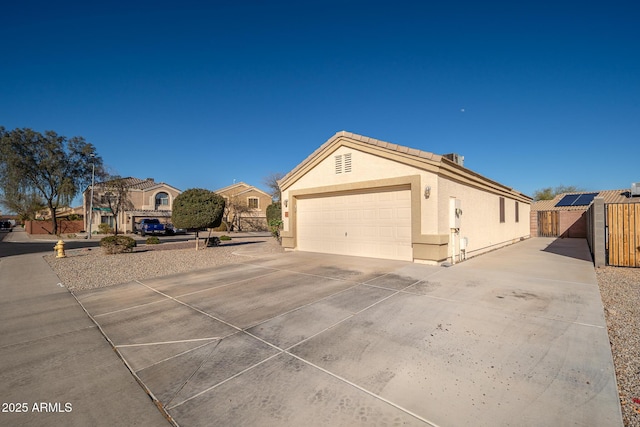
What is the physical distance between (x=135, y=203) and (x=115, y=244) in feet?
91.3

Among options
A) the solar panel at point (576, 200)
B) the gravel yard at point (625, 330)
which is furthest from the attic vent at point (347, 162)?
the solar panel at point (576, 200)

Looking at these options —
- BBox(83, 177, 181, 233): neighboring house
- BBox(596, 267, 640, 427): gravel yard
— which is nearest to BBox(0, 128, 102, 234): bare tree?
BBox(83, 177, 181, 233): neighboring house

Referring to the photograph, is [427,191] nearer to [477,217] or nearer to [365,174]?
[365,174]

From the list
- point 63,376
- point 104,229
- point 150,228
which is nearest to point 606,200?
point 63,376

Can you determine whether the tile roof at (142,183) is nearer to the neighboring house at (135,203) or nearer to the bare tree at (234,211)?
the neighboring house at (135,203)

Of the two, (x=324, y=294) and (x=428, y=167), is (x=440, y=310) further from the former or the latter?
(x=428, y=167)

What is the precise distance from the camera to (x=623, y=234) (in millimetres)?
8781

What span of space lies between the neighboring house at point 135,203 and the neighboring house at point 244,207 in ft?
23.6

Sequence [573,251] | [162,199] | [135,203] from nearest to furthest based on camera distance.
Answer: [573,251]
[135,203]
[162,199]

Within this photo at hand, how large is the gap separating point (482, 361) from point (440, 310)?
1.71m

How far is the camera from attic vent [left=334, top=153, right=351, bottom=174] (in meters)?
11.6

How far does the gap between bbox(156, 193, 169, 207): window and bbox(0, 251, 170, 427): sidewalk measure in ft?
126

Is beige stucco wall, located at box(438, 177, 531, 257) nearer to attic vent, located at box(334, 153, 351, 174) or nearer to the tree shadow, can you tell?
the tree shadow

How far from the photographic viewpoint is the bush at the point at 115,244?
14109mm
